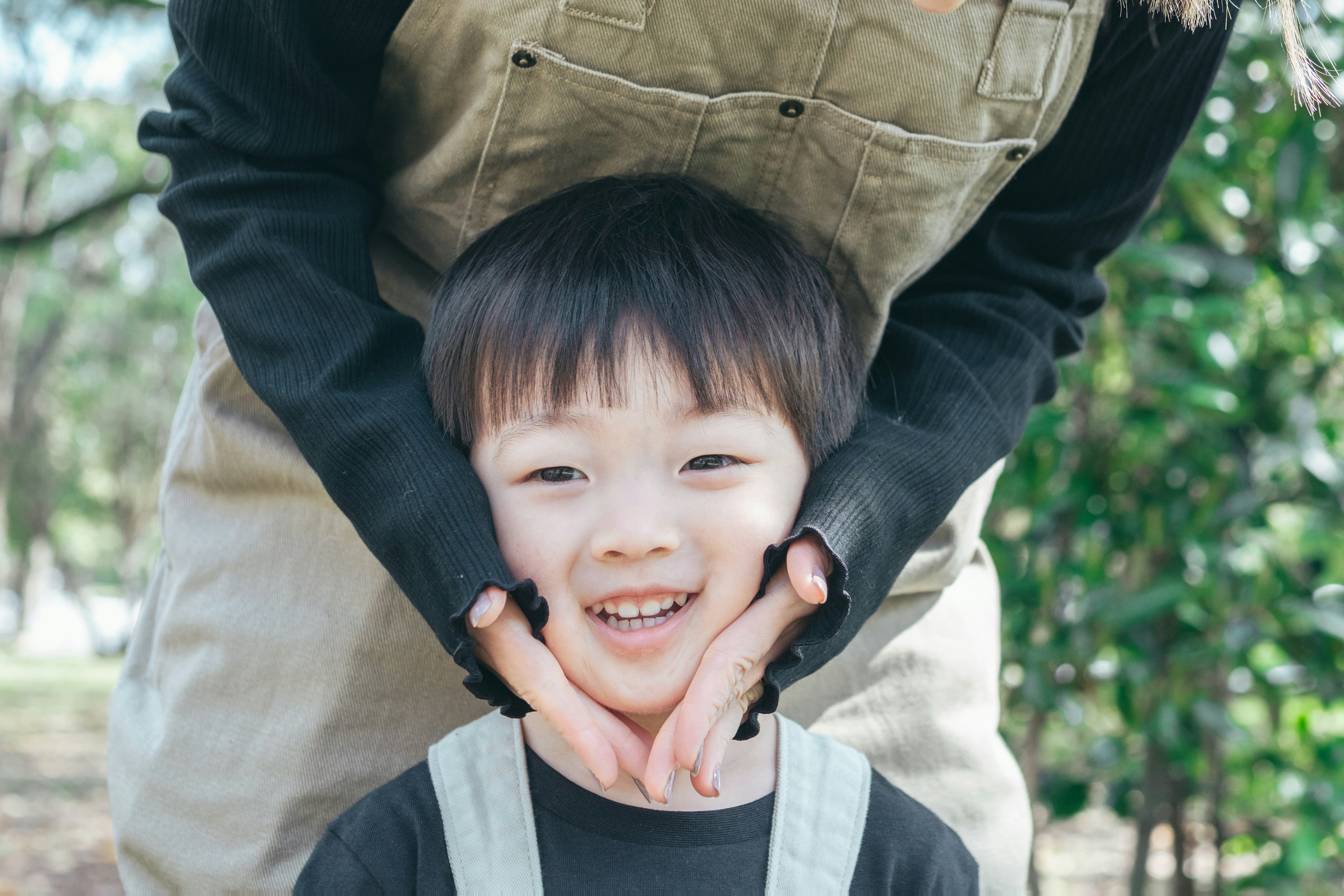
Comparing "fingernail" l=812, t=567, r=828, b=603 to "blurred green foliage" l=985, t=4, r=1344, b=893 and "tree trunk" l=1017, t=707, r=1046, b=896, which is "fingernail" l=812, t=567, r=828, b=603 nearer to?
"blurred green foliage" l=985, t=4, r=1344, b=893

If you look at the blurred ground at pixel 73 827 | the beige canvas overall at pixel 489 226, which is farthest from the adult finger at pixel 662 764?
the blurred ground at pixel 73 827

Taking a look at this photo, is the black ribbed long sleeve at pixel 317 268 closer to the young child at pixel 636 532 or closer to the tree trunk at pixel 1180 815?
Result: the young child at pixel 636 532

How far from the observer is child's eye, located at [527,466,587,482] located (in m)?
1.19

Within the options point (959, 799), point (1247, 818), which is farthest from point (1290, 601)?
point (959, 799)

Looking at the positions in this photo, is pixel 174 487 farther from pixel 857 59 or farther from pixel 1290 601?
pixel 1290 601

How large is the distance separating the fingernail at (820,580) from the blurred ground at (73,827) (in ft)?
7.83

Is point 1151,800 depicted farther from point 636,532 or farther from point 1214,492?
point 636,532

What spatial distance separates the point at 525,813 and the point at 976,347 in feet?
2.71

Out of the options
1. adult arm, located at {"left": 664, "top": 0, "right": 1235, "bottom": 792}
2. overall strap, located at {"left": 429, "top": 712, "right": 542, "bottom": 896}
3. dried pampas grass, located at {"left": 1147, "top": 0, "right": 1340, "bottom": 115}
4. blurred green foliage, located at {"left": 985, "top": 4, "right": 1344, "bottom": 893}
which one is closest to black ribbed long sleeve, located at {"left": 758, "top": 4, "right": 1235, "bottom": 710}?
adult arm, located at {"left": 664, "top": 0, "right": 1235, "bottom": 792}

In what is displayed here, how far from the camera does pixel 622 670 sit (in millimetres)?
1160

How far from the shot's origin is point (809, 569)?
1.13m

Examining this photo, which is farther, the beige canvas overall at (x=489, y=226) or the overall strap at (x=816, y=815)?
the beige canvas overall at (x=489, y=226)

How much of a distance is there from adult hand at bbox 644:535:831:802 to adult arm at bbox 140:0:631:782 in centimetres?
7

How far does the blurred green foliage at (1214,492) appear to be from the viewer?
2314mm
